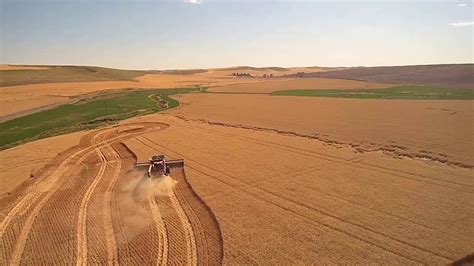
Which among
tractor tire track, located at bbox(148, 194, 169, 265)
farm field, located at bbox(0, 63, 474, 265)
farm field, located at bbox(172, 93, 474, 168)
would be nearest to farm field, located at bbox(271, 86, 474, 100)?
farm field, located at bbox(172, 93, 474, 168)

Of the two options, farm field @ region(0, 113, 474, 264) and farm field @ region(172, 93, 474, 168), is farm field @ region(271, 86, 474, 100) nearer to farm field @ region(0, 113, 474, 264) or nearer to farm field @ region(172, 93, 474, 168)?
farm field @ region(172, 93, 474, 168)

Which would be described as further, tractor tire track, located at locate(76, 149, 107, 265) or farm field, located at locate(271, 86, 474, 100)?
farm field, located at locate(271, 86, 474, 100)

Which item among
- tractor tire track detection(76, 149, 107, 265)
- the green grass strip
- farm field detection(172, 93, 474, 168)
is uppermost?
farm field detection(172, 93, 474, 168)

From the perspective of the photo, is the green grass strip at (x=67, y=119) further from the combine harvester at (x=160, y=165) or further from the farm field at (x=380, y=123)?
the combine harvester at (x=160, y=165)

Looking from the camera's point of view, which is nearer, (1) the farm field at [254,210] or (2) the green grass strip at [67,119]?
(1) the farm field at [254,210]

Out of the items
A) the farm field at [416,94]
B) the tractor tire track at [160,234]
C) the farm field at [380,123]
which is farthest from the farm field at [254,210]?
the farm field at [416,94]

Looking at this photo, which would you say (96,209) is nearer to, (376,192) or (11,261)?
(11,261)
